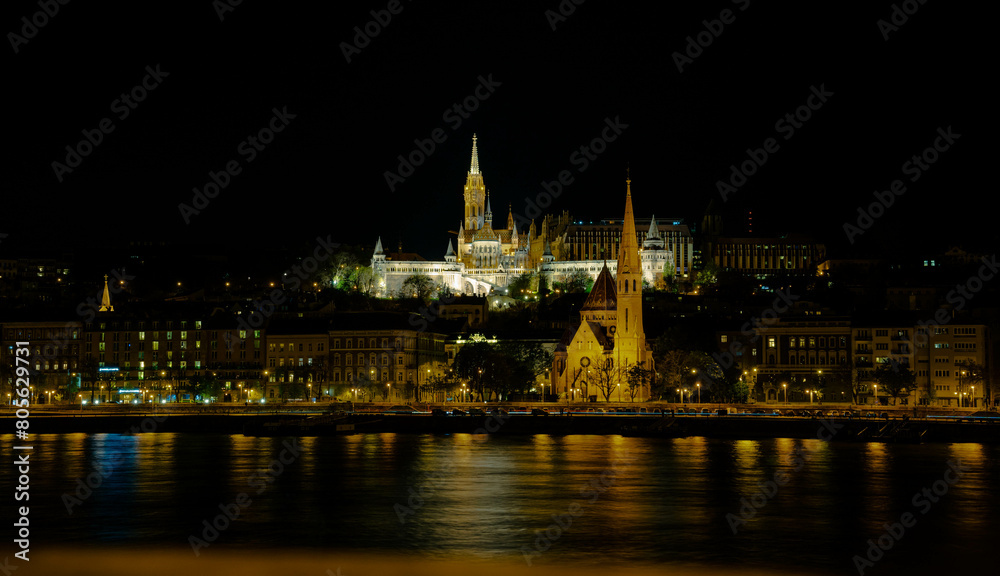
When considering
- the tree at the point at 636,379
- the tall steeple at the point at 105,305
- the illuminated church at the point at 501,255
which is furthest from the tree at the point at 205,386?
the illuminated church at the point at 501,255

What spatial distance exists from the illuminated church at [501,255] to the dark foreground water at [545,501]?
310ft

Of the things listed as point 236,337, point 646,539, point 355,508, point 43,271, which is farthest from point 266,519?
point 43,271

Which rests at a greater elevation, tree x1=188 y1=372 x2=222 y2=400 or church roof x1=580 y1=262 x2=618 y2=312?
church roof x1=580 y1=262 x2=618 y2=312

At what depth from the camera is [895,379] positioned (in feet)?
301

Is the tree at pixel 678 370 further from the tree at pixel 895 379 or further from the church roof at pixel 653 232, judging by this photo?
the church roof at pixel 653 232

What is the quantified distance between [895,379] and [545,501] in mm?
52445

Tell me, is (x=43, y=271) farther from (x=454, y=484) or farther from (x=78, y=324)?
(x=454, y=484)

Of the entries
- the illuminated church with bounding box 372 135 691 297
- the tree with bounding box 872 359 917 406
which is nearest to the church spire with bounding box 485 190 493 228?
the illuminated church with bounding box 372 135 691 297

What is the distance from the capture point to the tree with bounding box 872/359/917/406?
91812 mm

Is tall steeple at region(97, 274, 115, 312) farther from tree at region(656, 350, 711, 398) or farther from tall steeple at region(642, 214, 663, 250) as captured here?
tall steeple at region(642, 214, 663, 250)

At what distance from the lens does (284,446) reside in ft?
230

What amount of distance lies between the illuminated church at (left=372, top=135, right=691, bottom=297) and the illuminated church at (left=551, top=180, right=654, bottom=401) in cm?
5504

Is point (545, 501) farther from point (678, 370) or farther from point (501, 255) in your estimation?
point (501, 255)

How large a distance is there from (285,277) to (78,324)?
4622 cm
